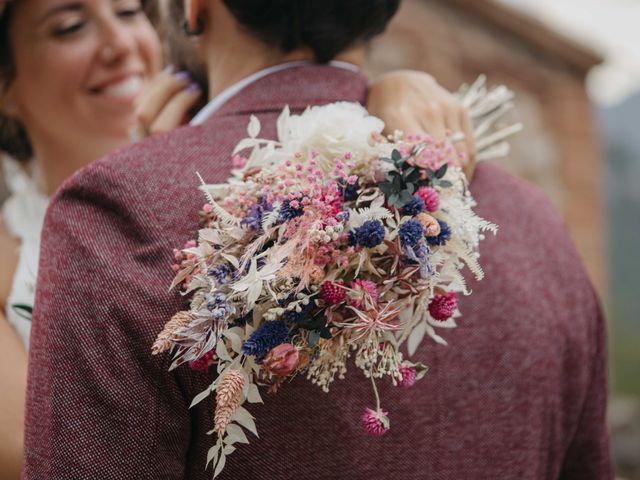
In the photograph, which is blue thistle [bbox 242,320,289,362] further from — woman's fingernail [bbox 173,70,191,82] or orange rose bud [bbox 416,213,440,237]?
woman's fingernail [bbox 173,70,191,82]

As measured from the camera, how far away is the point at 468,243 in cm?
125

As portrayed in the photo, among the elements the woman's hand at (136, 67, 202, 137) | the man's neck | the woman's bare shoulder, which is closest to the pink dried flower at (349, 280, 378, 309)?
the man's neck

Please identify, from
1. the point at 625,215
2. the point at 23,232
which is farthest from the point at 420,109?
the point at 625,215

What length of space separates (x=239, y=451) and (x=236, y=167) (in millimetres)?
483

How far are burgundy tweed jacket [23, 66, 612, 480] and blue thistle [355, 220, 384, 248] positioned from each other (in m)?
0.30

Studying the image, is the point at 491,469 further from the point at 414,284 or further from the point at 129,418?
the point at 129,418

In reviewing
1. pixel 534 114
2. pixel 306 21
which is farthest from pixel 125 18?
pixel 534 114

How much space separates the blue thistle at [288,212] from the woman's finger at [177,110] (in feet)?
2.61

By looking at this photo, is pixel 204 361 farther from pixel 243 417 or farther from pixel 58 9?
pixel 58 9

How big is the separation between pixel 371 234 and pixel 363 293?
3.5 inches

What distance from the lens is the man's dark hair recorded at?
1524mm

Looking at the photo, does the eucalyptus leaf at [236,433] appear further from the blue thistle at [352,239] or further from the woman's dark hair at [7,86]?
the woman's dark hair at [7,86]

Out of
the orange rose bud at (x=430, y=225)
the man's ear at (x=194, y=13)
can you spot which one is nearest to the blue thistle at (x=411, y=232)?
the orange rose bud at (x=430, y=225)

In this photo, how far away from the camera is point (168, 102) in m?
1.96
